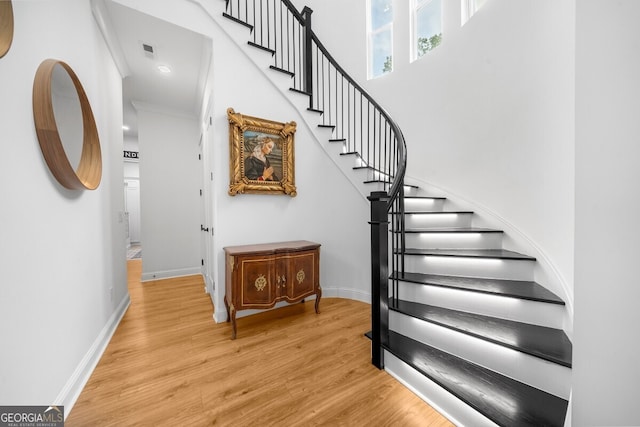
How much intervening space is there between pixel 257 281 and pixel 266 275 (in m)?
0.10

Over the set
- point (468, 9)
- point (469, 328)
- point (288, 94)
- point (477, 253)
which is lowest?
point (469, 328)

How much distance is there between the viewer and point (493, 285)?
1846 mm

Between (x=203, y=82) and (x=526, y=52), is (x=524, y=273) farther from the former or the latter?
(x=203, y=82)

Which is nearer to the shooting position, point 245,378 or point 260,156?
point 245,378

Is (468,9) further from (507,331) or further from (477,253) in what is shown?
(507,331)

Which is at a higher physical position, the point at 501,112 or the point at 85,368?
the point at 501,112

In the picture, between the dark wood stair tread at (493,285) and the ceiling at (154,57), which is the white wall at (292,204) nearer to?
the ceiling at (154,57)

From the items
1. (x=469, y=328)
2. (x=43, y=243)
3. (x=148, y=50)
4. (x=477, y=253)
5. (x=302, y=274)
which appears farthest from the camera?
(x=148, y=50)

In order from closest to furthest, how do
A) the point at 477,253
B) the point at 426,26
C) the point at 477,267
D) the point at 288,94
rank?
the point at 477,267 → the point at 477,253 → the point at 288,94 → the point at 426,26

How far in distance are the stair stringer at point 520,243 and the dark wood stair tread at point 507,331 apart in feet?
0.55

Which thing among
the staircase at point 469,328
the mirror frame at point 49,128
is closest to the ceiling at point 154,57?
the staircase at point 469,328

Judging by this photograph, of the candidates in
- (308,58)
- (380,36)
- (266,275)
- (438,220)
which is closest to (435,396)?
(266,275)

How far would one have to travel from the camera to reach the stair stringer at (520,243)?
1.65 meters

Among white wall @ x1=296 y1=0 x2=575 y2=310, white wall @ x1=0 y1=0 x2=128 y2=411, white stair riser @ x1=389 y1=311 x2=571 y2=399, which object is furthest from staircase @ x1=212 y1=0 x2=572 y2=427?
white wall @ x1=0 y1=0 x2=128 y2=411
